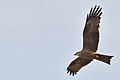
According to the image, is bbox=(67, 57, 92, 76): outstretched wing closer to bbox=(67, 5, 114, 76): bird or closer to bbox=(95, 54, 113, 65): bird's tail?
bbox=(67, 5, 114, 76): bird

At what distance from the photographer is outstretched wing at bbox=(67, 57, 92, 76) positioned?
16500 mm

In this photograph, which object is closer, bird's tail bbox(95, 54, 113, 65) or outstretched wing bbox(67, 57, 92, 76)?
bird's tail bbox(95, 54, 113, 65)

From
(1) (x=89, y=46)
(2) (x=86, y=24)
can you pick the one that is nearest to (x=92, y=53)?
(1) (x=89, y=46)

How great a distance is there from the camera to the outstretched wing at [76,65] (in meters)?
16.5

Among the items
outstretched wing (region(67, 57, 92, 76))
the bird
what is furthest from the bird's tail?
outstretched wing (region(67, 57, 92, 76))

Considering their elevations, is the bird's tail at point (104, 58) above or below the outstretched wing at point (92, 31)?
below

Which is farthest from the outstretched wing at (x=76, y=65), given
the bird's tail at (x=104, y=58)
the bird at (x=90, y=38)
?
the bird's tail at (x=104, y=58)

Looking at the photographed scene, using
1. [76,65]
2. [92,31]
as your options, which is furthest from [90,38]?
[76,65]

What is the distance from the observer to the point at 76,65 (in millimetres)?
17078

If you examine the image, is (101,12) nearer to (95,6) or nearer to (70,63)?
(95,6)

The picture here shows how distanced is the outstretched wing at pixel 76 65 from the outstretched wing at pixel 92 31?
0.75m

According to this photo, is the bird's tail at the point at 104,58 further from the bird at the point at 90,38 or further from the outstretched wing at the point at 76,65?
the outstretched wing at the point at 76,65

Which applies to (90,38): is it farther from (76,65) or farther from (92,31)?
(76,65)

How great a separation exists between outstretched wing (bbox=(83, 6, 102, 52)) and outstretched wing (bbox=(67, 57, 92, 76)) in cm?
75
